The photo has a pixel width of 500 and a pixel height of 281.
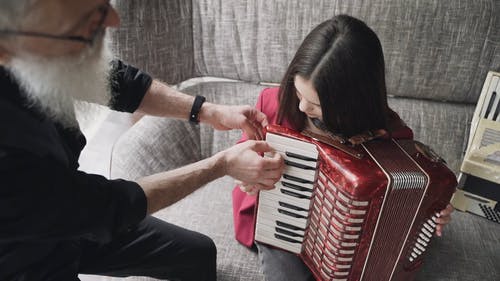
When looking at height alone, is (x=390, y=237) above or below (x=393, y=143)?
below

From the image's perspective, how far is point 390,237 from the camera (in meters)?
1.10

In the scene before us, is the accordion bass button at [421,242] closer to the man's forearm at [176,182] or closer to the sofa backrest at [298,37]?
the man's forearm at [176,182]

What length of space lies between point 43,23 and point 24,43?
0.05 metres

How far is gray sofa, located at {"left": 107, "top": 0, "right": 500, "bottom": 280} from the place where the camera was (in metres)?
1.50

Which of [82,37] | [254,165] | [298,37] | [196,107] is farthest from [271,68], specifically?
[82,37]

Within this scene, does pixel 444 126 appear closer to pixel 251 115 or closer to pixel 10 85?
pixel 251 115

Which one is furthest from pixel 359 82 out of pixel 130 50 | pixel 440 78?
pixel 130 50

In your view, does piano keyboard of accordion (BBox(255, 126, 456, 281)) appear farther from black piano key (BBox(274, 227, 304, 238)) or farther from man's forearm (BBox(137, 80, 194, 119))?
man's forearm (BBox(137, 80, 194, 119))

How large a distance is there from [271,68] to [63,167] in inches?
39.6

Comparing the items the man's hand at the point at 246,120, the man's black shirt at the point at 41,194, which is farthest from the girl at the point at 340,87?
the man's black shirt at the point at 41,194

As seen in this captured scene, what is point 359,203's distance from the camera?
1003 mm

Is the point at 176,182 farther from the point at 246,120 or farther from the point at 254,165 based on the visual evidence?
the point at 246,120

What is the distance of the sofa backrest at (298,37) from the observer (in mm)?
1523

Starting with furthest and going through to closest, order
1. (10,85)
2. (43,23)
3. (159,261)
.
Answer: (159,261) → (10,85) → (43,23)
